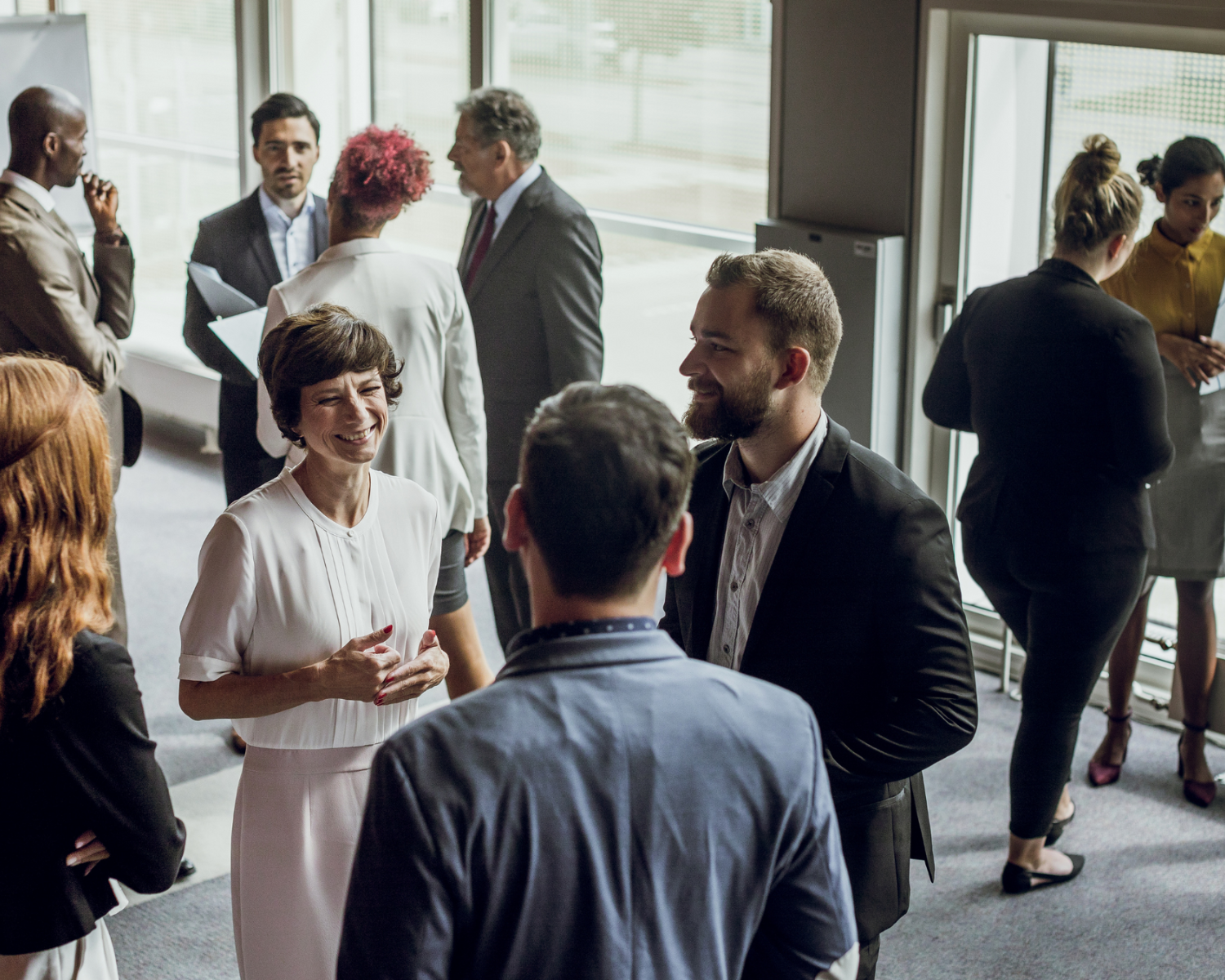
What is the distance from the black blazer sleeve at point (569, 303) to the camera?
3.76 metres

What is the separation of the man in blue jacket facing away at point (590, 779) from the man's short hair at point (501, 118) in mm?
2792

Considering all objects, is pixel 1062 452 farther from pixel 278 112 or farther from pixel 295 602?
pixel 278 112

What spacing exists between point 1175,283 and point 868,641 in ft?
7.01

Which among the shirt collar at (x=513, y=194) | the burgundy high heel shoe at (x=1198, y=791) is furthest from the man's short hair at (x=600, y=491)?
the burgundy high heel shoe at (x=1198, y=791)

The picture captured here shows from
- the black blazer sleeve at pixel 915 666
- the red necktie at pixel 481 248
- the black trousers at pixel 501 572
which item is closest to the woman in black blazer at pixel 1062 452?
the black blazer sleeve at pixel 915 666

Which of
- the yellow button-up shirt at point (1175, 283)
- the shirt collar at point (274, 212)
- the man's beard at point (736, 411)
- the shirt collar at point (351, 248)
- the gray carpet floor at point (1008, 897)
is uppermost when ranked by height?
the shirt collar at point (274, 212)

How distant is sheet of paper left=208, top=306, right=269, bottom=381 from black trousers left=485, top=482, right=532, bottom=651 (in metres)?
0.85

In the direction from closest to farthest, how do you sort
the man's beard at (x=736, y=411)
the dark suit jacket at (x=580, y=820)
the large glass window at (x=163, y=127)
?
the dark suit jacket at (x=580, y=820), the man's beard at (x=736, y=411), the large glass window at (x=163, y=127)

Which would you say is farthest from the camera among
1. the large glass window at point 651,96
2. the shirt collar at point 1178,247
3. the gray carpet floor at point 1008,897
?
the large glass window at point 651,96

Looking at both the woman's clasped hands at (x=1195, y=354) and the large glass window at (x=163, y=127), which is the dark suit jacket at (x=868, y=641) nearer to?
the woman's clasped hands at (x=1195, y=354)

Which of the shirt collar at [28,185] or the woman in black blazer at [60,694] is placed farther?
the shirt collar at [28,185]

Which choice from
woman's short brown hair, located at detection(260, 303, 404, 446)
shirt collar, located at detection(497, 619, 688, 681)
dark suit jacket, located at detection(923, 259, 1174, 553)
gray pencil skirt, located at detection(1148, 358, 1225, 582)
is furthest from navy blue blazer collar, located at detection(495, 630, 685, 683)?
gray pencil skirt, located at detection(1148, 358, 1225, 582)

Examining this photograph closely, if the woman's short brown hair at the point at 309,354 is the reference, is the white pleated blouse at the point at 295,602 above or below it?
below

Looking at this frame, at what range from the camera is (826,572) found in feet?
6.04
